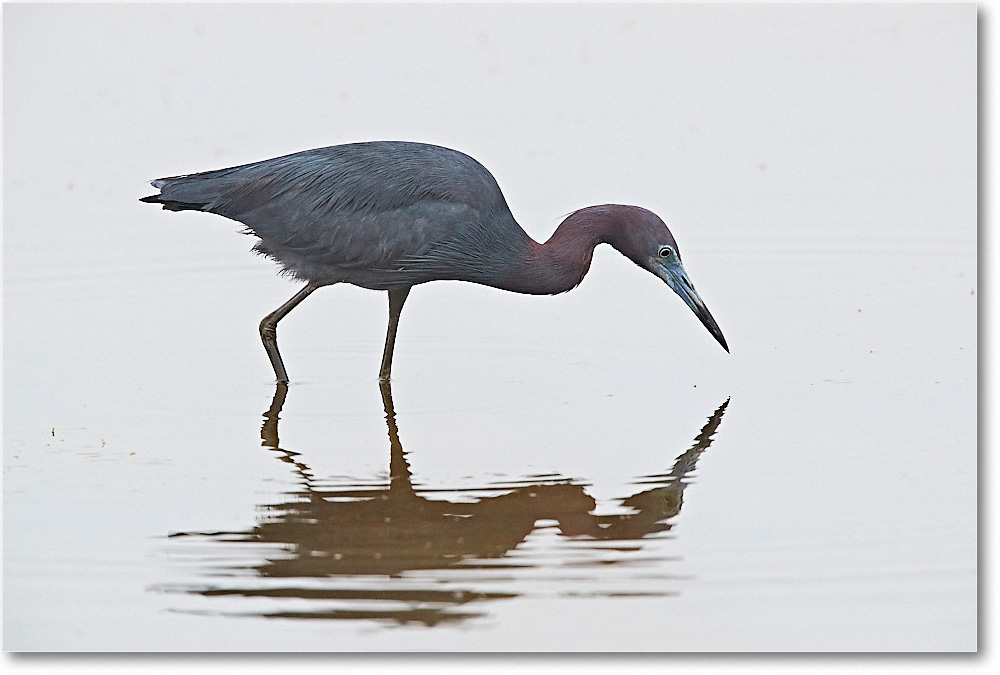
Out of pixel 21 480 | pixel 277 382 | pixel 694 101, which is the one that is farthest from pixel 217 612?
pixel 694 101

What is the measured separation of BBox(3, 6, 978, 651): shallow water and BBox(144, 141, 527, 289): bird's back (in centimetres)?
63

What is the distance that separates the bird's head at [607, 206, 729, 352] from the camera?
7.31 m

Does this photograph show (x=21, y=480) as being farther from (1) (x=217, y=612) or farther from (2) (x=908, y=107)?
(2) (x=908, y=107)

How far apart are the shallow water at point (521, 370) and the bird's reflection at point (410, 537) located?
0.02 meters

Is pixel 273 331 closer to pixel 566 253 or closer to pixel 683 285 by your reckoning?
pixel 566 253

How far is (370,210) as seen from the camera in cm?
733

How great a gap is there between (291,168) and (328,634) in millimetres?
3128

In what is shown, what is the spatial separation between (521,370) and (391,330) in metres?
0.68

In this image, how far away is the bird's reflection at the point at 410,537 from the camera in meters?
5.26

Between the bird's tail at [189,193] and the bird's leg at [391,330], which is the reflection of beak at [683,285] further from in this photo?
the bird's tail at [189,193]

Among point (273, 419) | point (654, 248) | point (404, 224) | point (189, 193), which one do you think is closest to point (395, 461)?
point (273, 419)

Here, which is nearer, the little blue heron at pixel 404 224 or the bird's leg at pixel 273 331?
the little blue heron at pixel 404 224

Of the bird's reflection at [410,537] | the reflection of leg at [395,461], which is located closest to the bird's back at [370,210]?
the reflection of leg at [395,461]

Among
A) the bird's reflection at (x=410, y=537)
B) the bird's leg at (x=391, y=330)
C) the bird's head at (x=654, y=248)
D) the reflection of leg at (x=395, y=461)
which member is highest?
the bird's head at (x=654, y=248)
